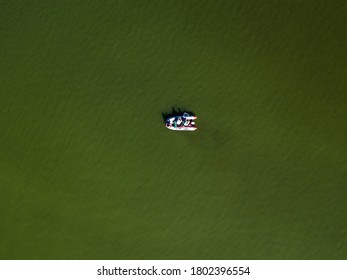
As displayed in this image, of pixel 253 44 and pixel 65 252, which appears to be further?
pixel 65 252

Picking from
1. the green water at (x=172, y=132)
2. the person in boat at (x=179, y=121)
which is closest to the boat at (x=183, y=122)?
the person in boat at (x=179, y=121)

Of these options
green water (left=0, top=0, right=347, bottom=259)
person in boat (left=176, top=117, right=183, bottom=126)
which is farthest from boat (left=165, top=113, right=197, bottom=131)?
green water (left=0, top=0, right=347, bottom=259)

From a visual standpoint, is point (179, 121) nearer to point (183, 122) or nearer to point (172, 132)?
point (183, 122)

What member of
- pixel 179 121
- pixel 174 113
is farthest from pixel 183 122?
A: pixel 174 113

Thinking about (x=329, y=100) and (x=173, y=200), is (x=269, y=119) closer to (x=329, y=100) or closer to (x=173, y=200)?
(x=329, y=100)

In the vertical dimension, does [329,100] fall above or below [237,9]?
below

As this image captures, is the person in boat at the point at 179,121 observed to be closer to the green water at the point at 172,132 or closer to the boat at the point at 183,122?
the boat at the point at 183,122

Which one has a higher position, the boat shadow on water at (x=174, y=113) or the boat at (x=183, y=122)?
the boat shadow on water at (x=174, y=113)
